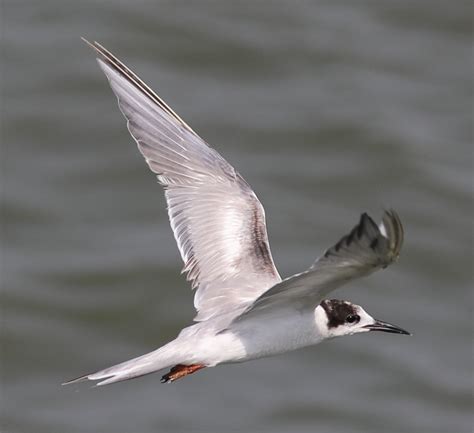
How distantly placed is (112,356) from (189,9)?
5.16m

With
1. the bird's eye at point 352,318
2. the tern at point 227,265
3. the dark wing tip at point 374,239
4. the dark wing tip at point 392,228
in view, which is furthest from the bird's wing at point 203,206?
the dark wing tip at point 392,228

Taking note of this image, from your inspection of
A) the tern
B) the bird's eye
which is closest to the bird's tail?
the tern

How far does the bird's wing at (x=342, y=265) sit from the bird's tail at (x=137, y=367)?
40 cm

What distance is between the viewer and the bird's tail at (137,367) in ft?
18.8


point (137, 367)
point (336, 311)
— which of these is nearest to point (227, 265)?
point (336, 311)

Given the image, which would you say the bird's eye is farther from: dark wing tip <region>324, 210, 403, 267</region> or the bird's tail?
dark wing tip <region>324, 210, 403, 267</region>

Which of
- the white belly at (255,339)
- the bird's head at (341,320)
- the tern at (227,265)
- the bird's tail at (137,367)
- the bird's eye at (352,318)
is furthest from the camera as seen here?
the bird's eye at (352,318)

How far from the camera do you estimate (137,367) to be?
5.80m

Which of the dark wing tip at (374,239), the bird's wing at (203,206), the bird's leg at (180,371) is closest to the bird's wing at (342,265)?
the dark wing tip at (374,239)

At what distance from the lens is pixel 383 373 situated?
1106cm

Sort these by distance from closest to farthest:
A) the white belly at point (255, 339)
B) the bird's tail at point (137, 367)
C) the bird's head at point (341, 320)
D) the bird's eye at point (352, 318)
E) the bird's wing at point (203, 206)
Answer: the bird's tail at point (137, 367), the white belly at point (255, 339), the bird's head at point (341, 320), the bird's eye at point (352, 318), the bird's wing at point (203, 206)

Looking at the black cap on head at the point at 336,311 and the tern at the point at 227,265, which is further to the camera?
the black cap on head at the point at 336,311

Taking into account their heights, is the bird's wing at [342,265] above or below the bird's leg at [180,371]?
above

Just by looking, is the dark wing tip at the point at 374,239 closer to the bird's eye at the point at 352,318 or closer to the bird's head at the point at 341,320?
the bird's head at the point at 341,320
